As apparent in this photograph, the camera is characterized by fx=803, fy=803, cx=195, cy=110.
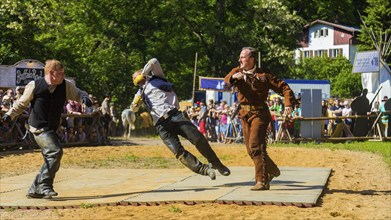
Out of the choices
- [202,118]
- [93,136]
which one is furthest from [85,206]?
[202,118]

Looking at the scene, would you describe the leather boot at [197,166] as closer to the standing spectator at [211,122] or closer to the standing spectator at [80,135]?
the standing spectator at [80,135]

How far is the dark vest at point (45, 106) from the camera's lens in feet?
36.0

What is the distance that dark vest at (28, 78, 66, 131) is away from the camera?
11.0 meters

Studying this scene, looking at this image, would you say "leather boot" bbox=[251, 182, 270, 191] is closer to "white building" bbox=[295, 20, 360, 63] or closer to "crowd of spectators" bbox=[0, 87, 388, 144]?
"crowd of spectators" bbox=[0, 87, 388, 144]

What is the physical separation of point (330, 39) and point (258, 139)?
81569 millimetres

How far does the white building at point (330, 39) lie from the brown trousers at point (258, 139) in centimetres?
7238

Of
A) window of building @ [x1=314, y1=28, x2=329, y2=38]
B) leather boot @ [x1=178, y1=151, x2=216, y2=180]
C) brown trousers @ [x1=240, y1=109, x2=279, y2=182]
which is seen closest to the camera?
brown trousers @ [x1=240, y1=109, x2=279, y2=182]

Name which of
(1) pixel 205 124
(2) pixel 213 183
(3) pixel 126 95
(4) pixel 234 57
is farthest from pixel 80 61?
(2) pixel 213 183

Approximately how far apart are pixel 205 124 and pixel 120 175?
15.3 m

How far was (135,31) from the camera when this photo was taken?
4100 centimetres

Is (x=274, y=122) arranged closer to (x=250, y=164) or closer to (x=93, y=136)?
(x=93, y=136)

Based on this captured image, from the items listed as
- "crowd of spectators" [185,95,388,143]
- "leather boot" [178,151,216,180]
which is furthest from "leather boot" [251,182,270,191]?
"crowd of spectators" [185,95,388,143]

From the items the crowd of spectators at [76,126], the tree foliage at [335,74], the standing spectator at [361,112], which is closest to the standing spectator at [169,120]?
the crowd of spectators at [76,126]

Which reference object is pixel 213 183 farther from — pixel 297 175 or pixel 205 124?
pixel 205 124
